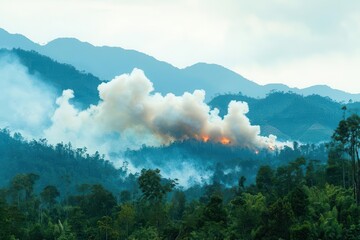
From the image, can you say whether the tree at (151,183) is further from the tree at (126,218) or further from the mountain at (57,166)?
the mountain at (57,166)

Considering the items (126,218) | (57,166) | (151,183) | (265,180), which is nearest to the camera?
(126,218)

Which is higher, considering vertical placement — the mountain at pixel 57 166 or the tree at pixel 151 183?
the mountain at pixel 57 166

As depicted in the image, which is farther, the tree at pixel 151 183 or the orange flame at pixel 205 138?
the orange flame at pixel 205 138

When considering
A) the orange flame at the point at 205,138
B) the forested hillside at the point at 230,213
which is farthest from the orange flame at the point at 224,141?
the forested hillside at the point at 230,213

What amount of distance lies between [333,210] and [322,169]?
37456 mm

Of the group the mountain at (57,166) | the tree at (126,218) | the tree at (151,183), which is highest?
the mountain at (57,166)

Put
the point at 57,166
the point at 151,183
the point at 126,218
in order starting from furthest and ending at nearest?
the point at 57,166
the point at 151,183
the point at 126,218

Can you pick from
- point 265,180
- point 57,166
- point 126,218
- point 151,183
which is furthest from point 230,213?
point 57,166

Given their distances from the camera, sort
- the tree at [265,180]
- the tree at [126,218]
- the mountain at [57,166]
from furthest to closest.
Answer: the mountain at [57,166], the tree at [265,180], the tree at [126,218]

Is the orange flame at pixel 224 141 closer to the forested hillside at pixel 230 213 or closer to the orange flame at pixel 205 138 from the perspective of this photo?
the orange flame at pixel 205 138

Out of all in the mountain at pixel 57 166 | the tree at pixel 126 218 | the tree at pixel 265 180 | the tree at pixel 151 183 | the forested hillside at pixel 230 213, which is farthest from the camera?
the mountain at pixel 57 166

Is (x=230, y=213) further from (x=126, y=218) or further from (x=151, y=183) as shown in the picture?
(x=151, y=183)

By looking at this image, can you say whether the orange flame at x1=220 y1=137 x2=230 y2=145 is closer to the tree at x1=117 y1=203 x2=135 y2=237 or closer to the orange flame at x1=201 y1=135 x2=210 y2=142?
the orange flame at x1=201 y1=135 x2=210 y2=142

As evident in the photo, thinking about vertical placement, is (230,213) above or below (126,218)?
above
